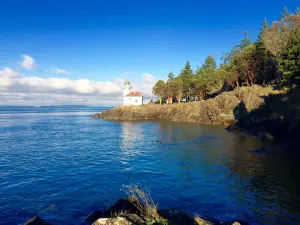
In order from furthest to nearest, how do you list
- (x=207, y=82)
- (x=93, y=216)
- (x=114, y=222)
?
(x=207, y=82)
(x=93, y=216)
(x=114, y=222)

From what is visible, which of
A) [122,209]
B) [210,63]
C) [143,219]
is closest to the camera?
[143,219]

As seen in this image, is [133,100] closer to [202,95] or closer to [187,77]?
[187,77]

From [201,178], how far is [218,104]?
60.0 meters

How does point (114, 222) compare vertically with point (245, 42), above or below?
below

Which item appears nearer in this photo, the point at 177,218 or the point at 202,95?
the point at 177,218

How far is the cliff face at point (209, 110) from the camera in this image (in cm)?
6456

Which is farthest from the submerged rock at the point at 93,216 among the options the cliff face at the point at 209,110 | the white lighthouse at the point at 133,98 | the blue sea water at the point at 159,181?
the white lighthouse at the point at 133,98

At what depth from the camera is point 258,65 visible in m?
75.9

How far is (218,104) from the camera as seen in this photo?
3179 inches

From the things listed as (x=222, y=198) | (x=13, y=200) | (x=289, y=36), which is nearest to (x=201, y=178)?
(x=222, y=198)

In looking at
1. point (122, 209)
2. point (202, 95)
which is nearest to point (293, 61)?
point (122, 209)

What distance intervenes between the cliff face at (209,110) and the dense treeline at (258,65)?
8.43m

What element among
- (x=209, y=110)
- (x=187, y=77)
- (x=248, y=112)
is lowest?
(x=248, y=112)

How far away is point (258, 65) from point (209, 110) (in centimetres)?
2284
